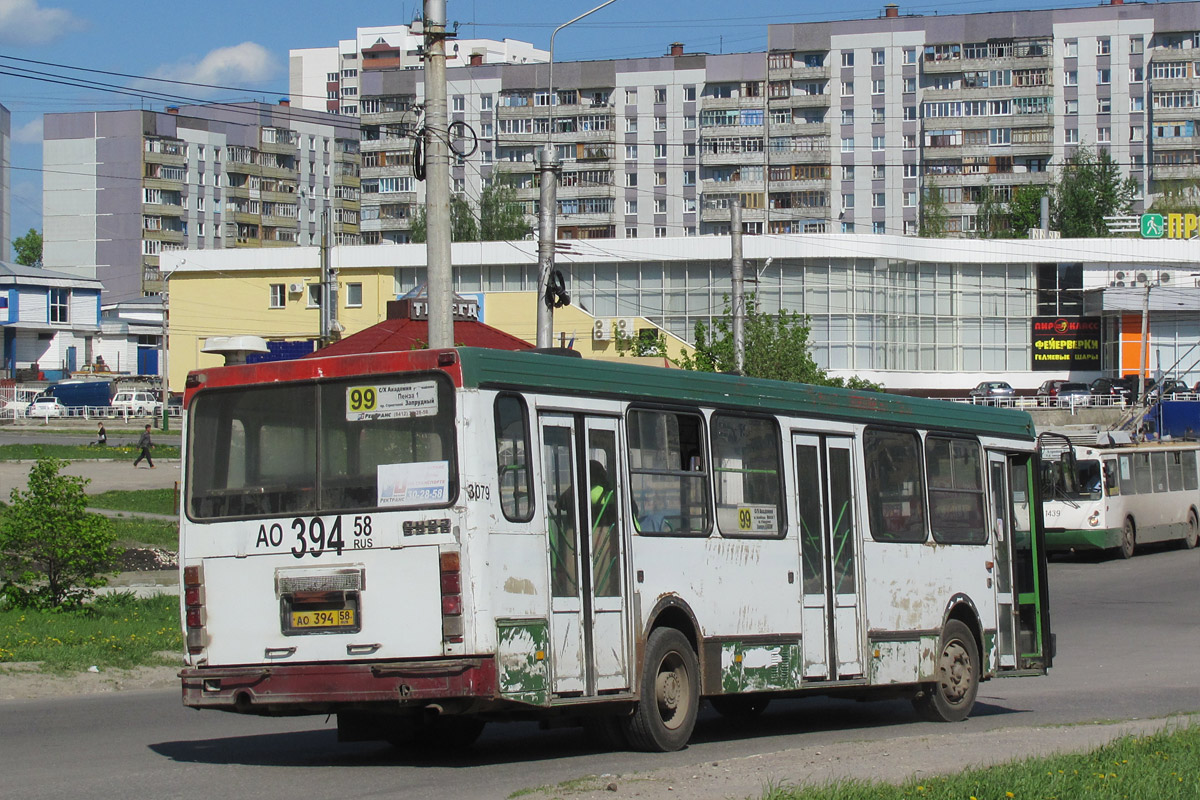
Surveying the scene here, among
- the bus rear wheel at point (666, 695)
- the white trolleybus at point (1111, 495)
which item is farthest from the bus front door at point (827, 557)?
the white trolleybus at point (1111, 495)

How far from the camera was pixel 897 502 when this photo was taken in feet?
42.8

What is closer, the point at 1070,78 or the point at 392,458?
the point at 392,458

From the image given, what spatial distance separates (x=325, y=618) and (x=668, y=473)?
264 centimetres

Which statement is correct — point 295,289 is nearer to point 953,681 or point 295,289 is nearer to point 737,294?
point 737,294

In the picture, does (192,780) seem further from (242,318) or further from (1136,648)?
(242,318)

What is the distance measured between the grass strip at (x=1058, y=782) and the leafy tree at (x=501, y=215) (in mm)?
93564

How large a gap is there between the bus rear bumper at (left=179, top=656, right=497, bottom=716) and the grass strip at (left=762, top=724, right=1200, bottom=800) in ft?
6.32

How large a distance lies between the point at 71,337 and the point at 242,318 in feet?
88.6

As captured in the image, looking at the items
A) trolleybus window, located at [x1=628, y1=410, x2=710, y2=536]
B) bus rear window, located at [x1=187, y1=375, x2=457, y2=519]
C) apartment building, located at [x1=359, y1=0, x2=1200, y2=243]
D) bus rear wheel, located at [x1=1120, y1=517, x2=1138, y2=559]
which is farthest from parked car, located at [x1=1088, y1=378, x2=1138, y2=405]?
bus rear window, located at [x1=187, y1=375, x2=457, y2=519]

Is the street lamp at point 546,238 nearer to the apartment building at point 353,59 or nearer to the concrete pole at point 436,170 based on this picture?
the concrete pole at point 436,170

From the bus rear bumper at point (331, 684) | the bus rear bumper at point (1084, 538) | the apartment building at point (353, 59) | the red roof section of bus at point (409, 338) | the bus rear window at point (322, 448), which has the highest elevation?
the apartment building at point (353, 59)

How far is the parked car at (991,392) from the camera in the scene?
7138cm

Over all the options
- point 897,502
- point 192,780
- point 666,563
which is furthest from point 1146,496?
point 192,780

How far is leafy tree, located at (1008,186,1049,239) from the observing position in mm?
107069
